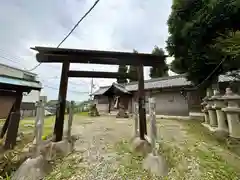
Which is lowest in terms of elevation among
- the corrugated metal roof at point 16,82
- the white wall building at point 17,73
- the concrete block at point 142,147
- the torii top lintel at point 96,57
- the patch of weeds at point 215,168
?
the patch of weeds at point 215,168

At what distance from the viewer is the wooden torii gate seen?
12.6 ft

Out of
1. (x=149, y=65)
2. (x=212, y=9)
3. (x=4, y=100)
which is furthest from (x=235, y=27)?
(x=4, y=100)

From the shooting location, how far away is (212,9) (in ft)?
14.3

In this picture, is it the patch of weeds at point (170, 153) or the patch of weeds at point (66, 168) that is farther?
the patch of weeds at point (170, 153)

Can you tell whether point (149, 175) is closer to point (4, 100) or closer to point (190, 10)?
point (190, 10)

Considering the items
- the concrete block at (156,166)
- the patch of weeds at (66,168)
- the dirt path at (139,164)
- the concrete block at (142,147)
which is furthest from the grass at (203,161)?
the patch of weeds at (66,168)

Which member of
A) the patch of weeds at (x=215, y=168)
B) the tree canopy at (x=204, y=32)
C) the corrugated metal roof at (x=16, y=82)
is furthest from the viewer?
the corrugated metal roof at (x=16, y=82)

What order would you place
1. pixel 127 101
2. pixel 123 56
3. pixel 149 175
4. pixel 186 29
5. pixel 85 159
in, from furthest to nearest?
pixel 127 101 → pixel 186 29 → pixel 123 56 → pixel 85 159 → pixel 149 175

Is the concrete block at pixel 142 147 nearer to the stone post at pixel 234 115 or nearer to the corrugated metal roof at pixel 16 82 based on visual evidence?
the stone post at pixel 234 115

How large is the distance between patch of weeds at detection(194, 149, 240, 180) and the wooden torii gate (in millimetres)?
1472

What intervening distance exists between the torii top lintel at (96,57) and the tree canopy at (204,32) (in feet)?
5.54

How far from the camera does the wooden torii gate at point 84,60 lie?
386 cm

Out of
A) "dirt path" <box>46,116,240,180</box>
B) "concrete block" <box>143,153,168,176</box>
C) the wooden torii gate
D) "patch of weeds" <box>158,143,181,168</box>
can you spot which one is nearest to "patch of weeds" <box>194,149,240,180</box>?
"dirt path" <box>46,116,240,180</box>

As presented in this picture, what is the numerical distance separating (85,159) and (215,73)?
5.88 m
